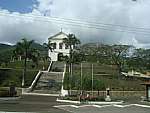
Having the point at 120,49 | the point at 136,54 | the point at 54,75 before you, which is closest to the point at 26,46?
the point at 54,75

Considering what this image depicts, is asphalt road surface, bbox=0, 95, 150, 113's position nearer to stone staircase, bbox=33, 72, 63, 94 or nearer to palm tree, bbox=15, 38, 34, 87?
stone staircase, bbox=33, 72, 63, 94

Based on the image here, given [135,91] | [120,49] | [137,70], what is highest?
[120,49]

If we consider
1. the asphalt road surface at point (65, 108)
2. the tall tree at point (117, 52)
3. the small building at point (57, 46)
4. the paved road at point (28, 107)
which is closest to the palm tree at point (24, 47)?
the paved road at point (28, 107)

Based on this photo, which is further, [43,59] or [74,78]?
[43,59]

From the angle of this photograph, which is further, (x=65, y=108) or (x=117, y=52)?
(x=117, y=52)

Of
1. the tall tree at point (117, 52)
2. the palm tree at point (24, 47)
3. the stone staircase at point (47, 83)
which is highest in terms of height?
the tall tree at point (117, 52)

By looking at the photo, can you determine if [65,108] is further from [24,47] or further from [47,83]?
[24,47]

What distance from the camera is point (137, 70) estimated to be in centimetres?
8162

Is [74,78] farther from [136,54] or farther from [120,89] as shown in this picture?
[136,54]

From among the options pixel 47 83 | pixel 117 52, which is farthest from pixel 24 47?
pixel 117 52

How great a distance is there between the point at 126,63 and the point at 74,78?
109ft

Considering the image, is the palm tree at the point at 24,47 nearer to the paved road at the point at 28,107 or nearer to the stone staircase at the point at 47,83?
the stone staircase at the point at 47,83

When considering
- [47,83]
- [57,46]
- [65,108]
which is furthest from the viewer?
[57,46]

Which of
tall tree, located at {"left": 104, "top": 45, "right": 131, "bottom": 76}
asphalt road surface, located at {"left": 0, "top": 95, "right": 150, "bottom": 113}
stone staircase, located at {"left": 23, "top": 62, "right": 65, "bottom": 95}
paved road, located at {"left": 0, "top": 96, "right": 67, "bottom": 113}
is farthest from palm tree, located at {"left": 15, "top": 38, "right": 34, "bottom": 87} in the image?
tall tree, located at {"left": 104, "top": 45, "right": 131, "bottom": 76}
